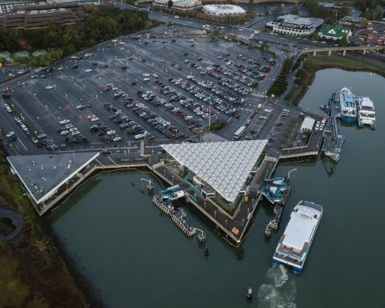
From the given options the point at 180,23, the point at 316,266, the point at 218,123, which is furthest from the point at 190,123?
the point at 180,23

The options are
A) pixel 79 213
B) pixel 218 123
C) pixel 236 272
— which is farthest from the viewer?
pixel 218 123

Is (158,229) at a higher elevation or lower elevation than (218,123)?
lower

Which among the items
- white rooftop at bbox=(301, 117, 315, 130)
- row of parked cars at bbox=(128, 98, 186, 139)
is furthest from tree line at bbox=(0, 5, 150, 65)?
white rooftop at bbox=(301, 117, 315, 130)

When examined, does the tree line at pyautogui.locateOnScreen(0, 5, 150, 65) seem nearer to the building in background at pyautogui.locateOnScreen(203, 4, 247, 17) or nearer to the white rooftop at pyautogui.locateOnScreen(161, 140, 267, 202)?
the building in background at pyautogui.locateOnScreen(203, 4, 247, 17)

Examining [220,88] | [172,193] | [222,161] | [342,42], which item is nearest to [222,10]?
[342,42]

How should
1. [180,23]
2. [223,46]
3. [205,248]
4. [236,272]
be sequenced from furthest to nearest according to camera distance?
[180,23], [223,46], [205,248], [236,272]

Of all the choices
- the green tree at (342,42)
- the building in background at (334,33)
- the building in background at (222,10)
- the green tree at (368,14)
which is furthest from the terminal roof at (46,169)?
the green tree at (368,14)

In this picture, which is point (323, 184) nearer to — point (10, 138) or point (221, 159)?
point (221, 159)
